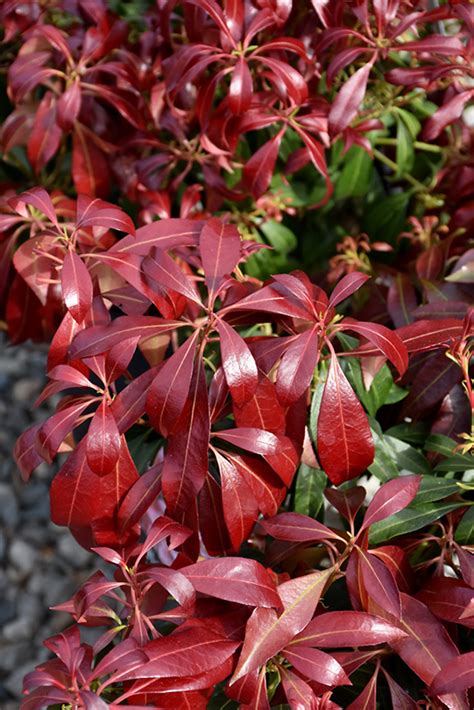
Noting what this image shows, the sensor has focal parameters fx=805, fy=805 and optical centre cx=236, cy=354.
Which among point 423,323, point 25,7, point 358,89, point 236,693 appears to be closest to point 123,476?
point 236,693

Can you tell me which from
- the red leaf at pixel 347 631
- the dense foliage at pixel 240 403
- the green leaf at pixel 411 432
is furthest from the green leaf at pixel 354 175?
the red leaf at pixel 347 631

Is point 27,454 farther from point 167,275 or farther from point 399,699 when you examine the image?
point 399,699

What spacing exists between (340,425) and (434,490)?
0.55ft

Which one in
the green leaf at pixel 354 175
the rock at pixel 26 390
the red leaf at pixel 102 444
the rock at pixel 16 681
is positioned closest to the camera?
the red leaf at pixel 102 444

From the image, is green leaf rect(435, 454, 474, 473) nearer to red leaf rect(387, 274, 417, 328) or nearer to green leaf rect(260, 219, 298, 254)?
red leaf rect(387, 274, 417, 328)

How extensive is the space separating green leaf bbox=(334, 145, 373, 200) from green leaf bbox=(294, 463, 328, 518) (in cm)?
72

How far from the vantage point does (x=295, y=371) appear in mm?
759

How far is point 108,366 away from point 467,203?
0.72m

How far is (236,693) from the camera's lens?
2.38 ft

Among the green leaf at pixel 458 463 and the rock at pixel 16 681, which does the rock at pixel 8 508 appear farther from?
the green leaf at pixel 458 463

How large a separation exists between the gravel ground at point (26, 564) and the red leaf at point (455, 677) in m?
0.96

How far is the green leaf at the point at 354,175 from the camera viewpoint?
1.51 meters

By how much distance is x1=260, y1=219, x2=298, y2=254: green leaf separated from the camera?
1.47 meters

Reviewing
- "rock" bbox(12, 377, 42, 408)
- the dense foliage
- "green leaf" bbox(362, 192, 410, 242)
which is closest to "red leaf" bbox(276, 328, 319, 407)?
the dense foliage
